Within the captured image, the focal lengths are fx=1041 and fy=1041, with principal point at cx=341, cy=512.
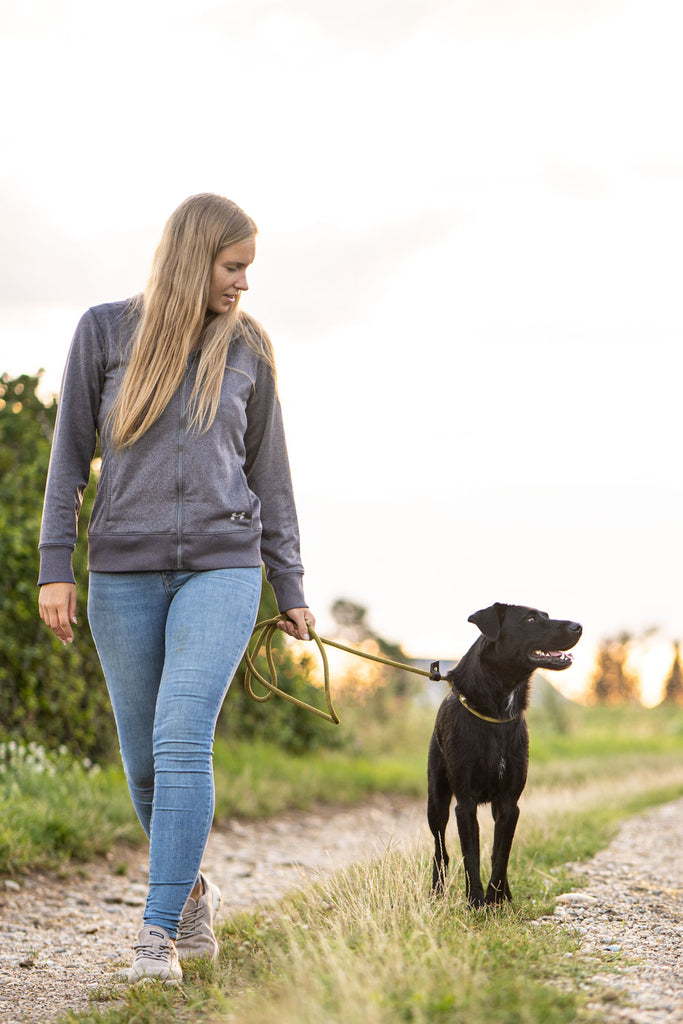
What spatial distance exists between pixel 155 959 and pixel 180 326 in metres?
1.91

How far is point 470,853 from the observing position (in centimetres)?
342

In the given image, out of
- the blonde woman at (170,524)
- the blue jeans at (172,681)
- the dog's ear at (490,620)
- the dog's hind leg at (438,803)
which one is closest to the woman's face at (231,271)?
the blonde woman at (170,524)

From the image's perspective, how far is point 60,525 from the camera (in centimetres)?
332

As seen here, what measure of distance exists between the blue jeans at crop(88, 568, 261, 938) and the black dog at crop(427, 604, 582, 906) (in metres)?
0.82

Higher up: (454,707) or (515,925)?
(454,707)

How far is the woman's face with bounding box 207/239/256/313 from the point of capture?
3341 mm

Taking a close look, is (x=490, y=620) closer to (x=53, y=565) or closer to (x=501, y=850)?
(x=501, y=850)

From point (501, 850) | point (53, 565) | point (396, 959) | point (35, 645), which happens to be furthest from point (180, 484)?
point (35, 645)

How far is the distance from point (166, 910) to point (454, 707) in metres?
1.16

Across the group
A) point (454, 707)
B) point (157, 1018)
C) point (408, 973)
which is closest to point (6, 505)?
point (454, 707)

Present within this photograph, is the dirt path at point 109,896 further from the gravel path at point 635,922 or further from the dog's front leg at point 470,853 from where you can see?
the gravel path at point 635,922

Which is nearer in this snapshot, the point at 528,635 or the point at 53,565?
the point at 53,565

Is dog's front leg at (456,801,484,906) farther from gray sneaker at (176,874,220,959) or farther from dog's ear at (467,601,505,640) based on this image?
gray sneaker at (176,874,220,959)

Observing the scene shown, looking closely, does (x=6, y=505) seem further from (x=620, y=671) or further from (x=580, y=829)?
(x=620, y=671)
